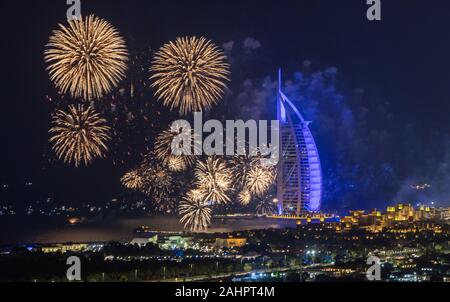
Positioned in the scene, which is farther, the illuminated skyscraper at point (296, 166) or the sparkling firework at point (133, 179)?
the illuminated skyscraper at point (296, 166)

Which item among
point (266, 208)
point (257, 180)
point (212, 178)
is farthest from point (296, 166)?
point (212, 178)

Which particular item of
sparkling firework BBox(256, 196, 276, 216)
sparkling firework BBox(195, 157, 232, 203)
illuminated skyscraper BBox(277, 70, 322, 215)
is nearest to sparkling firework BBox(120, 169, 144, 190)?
sparkling firework BBox(195, 157, 232, 203)

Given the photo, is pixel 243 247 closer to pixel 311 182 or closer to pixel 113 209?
pixel 311 182

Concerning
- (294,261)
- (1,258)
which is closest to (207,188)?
(294,261)

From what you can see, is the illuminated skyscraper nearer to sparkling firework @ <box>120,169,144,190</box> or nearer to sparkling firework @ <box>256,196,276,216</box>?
sparkling firework @ <box>256,196,276,216</box>

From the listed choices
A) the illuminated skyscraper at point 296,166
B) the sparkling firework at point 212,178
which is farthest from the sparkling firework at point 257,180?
the illuminated skyscraper at point 296,166

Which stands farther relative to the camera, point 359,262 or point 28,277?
point 359,262

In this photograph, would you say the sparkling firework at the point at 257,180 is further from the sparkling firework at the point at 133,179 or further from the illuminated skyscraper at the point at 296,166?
the illuminated skyscraper at the point at 296,166

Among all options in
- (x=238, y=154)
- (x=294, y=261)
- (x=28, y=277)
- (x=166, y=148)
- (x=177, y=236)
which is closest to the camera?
(x=28, y=277)
